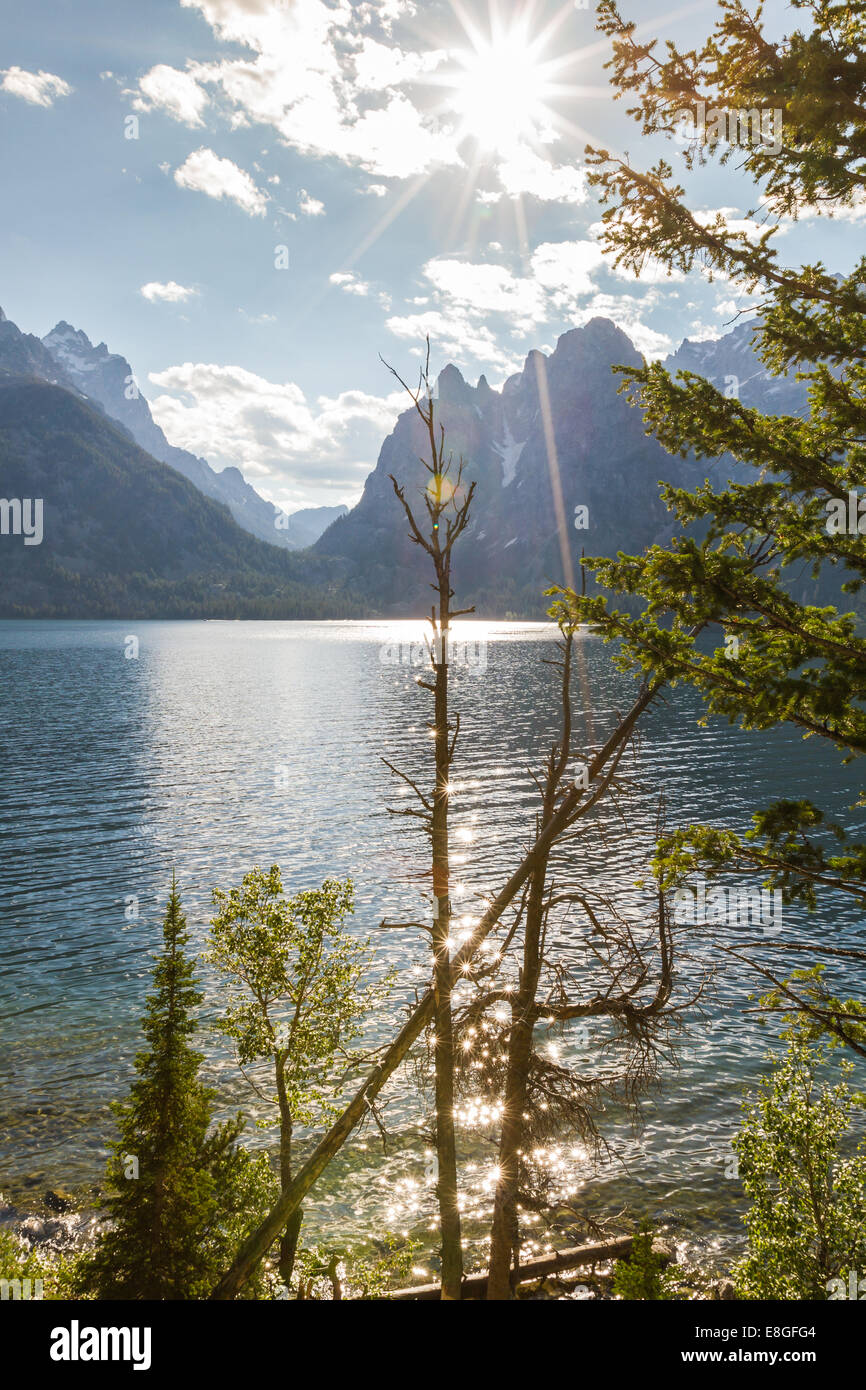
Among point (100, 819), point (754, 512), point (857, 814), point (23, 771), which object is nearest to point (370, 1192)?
point (754, 512)

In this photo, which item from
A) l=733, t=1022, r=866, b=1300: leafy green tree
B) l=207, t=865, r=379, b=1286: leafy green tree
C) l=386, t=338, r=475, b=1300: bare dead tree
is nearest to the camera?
l=386, t=338, r=475, b=1300: bare dead tree

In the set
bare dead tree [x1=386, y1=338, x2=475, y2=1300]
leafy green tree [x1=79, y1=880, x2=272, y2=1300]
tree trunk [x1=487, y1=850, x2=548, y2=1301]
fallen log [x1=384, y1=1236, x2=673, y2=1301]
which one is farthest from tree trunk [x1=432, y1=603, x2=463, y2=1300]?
fallen log [x1=384, y1=1236, x2=673, y2=1301]

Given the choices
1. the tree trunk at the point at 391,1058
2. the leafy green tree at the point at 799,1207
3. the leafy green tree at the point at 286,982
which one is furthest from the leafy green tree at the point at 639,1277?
the leafy green tree at the point at 286,982

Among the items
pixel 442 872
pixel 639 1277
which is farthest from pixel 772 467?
pixel 639 1277

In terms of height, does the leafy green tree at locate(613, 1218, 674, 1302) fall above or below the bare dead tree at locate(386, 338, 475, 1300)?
below

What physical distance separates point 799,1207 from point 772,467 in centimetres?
1495

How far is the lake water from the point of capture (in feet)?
78.1

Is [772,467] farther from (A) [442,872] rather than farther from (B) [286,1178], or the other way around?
(B) [286,1178]

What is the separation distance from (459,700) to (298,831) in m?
69.4

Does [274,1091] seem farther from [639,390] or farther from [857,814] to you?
[857,814]

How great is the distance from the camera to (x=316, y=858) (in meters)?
50.2

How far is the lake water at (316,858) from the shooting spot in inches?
937

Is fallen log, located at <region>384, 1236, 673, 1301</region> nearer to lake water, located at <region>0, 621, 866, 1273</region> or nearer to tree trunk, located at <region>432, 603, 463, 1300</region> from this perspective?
lake water, located at <region>0, 621, 866, 1273</region>

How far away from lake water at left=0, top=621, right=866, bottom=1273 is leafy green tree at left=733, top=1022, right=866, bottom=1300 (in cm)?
679
